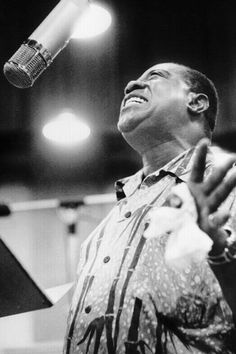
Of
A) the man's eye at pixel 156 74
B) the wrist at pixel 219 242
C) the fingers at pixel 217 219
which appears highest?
the man's eye at pixel 156 74

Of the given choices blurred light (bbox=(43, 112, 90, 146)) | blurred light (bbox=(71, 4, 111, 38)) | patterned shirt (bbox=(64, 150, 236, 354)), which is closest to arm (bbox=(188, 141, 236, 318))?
patterned shirt (bbox=(64, 150, 236, 354))

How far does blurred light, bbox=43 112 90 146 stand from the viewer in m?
3.80

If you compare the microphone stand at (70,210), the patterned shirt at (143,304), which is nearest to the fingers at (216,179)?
the patterned shirt at (143,304)

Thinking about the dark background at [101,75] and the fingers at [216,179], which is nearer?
the fingers at [216,179]

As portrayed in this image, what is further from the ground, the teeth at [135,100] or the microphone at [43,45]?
the microphone at [43,45]

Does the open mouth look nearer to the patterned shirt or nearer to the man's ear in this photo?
the man's ear

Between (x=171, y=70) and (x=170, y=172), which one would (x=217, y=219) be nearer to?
(x=170, y=172)

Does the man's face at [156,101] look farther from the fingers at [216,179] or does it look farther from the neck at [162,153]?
the fingers at [216,179]

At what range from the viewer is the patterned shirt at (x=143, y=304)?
1.26 m

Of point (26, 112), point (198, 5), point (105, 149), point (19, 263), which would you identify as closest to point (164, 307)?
point (19, 263)

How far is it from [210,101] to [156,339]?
1081mm

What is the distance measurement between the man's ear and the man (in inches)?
11.8

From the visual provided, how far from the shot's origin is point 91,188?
15.6 ft

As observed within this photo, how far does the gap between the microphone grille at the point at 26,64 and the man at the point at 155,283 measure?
45 centimetres
